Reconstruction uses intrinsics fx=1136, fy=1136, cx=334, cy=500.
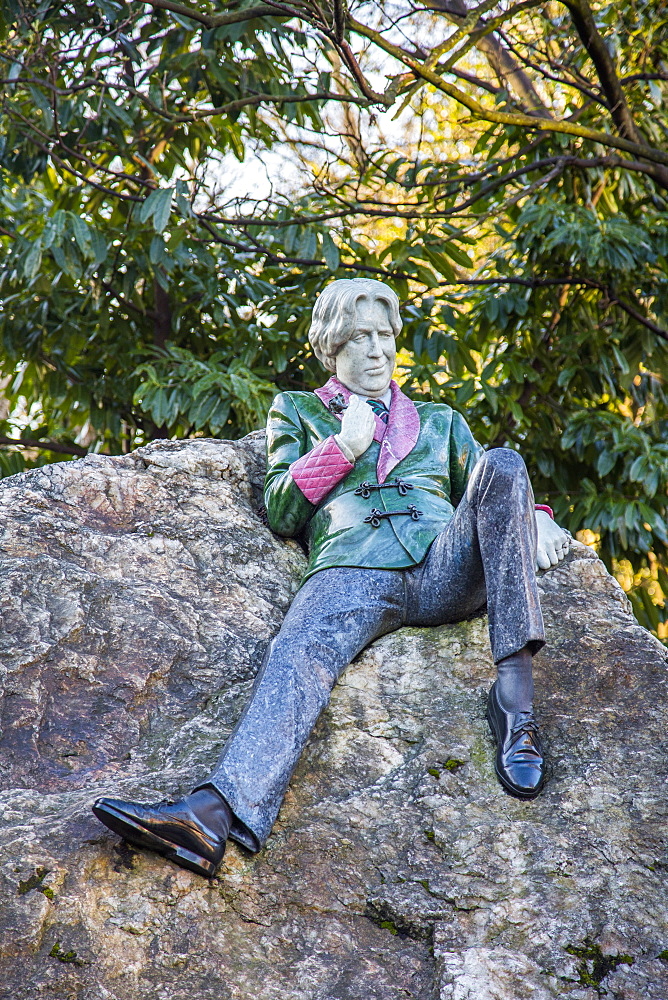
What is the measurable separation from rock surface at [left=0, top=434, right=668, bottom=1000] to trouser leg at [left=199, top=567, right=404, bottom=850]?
0.34ft

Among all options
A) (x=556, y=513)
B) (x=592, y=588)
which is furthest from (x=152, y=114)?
(x=592, y=588)

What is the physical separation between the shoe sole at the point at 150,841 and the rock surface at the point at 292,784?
68 millimetres

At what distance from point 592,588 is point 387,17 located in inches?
105

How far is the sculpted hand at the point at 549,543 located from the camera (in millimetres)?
3549

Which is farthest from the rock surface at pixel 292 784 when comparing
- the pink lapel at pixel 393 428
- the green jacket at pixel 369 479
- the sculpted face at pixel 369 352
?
the sculpted face at pixel 369 352

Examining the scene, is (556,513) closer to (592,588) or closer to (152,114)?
(592,588)

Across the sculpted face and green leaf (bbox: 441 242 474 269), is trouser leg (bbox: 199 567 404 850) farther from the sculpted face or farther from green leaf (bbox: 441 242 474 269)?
green leaf (bbox: 441 242 474 269)

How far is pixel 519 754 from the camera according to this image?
3.10 metres

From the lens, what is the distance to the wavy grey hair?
4.03 m

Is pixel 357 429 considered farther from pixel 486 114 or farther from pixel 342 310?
pixel 486 114

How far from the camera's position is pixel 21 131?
5.76 m

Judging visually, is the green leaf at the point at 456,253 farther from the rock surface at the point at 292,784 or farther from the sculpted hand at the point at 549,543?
the sculpted hand at the point at 549,543

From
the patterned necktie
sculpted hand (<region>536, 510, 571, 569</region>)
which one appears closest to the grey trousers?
sculpted hand (<region>536, 510, 571, 569</region>)

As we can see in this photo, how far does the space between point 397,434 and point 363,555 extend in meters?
0.57
